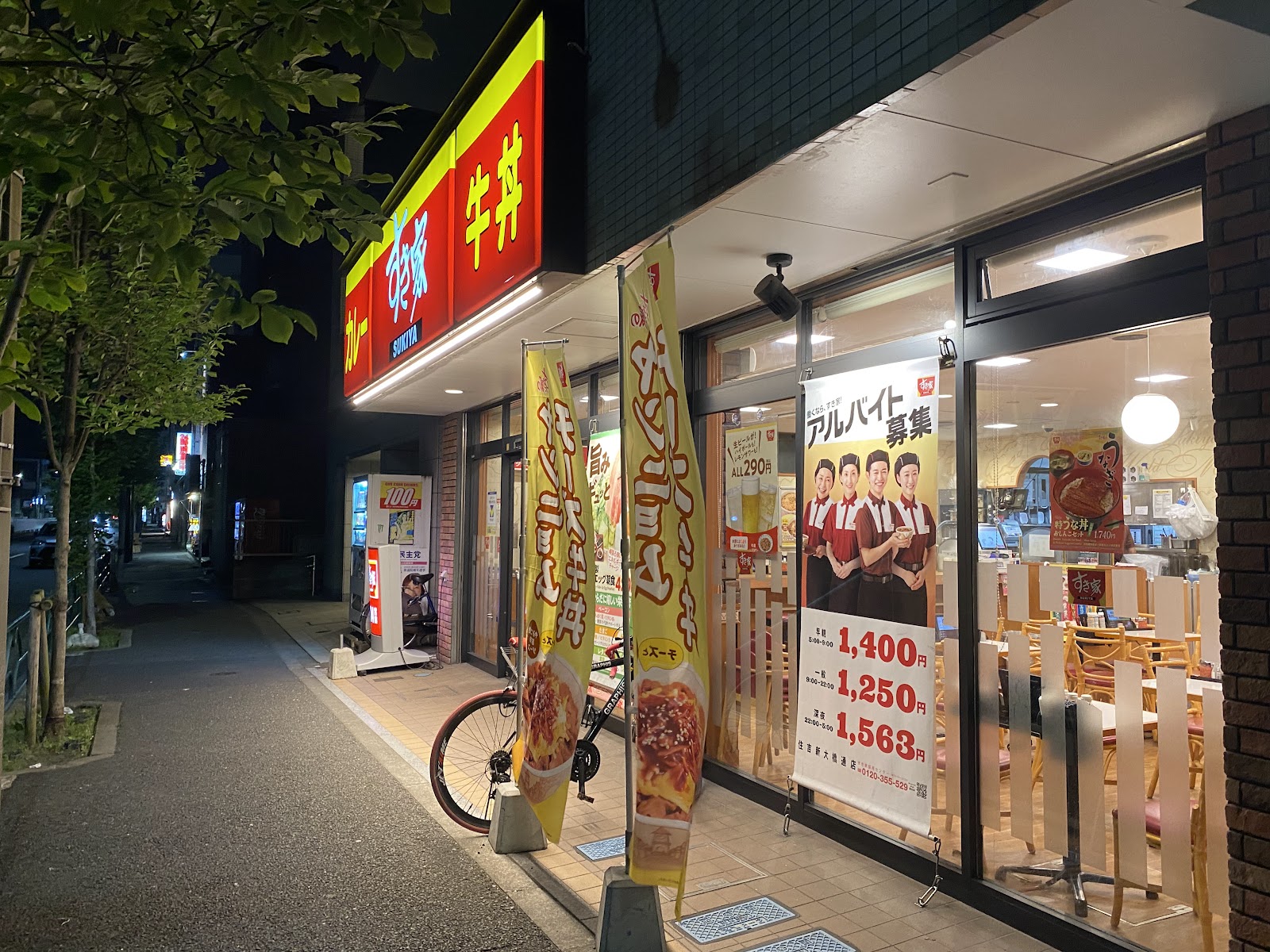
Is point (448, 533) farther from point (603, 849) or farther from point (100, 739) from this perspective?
point (603, 849)

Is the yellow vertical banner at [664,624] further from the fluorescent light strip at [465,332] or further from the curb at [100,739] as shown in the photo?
the curb at [100,739]

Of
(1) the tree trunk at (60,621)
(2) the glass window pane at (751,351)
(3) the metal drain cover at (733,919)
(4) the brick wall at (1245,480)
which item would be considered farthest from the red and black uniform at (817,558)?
(1) the tree trunk at (60,621)

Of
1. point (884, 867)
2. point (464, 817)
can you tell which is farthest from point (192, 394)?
point (884, 867)

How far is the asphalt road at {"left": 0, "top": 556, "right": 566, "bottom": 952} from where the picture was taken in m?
4.21

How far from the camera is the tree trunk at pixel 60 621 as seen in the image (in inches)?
307

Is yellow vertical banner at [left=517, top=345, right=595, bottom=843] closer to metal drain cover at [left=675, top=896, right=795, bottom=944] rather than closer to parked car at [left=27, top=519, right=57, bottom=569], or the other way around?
metal drain cover at [left=675, top=896, right=795, bottom=944]

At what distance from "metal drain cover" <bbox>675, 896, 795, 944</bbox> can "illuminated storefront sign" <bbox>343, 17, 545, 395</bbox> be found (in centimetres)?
384

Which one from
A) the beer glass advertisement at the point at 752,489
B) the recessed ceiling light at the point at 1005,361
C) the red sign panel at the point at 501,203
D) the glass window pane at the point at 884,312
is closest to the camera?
the recessed ceiling light at the point at 1005,361

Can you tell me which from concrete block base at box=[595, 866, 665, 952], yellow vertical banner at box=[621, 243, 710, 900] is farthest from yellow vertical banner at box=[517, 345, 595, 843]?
yellow vertical banner at box=[621, 243, 710, 900]

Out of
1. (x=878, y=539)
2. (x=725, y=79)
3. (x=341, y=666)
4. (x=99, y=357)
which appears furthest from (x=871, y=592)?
(x=99, y=357)

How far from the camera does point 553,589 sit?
4816mm

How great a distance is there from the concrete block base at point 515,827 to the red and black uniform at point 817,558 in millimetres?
2152

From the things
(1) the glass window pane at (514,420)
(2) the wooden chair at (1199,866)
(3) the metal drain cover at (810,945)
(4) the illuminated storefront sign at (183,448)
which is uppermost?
(4) the illuminated storefront sign at (183,448)

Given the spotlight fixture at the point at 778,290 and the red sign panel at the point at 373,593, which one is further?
the red sign panel at the point at 373,593
